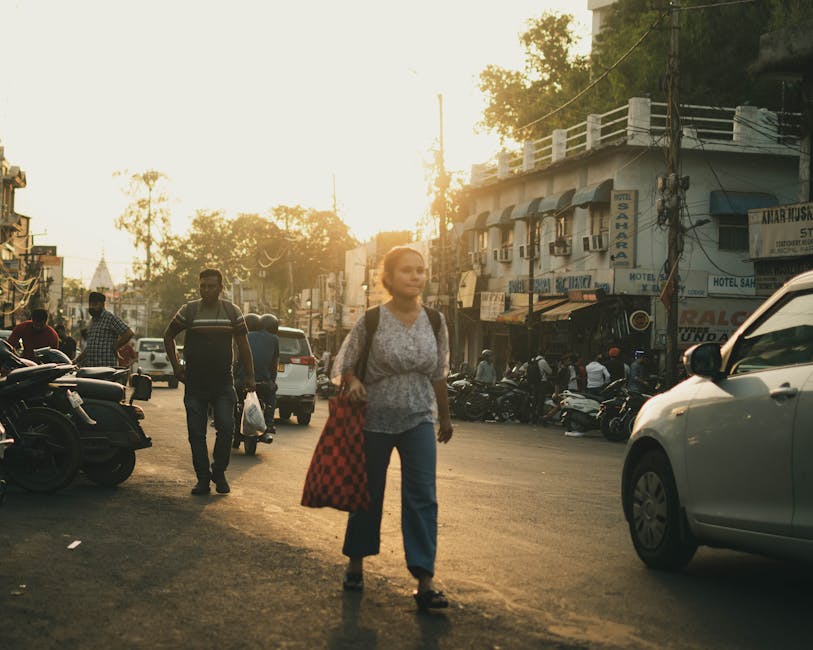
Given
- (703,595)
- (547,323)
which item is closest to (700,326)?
(547,323)

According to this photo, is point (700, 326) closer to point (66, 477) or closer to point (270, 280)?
point (66, 477)

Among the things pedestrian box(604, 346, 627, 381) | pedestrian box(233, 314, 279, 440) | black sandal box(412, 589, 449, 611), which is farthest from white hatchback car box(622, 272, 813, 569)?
pedestrian box(604, 346, 627, 381)

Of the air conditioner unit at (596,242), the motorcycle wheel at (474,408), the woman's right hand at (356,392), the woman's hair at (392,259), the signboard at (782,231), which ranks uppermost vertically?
the air conditioner unit at (596,242)

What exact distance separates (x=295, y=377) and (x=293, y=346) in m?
0.64

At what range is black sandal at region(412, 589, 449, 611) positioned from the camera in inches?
224

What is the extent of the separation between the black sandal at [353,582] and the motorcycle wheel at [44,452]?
14.0 ft

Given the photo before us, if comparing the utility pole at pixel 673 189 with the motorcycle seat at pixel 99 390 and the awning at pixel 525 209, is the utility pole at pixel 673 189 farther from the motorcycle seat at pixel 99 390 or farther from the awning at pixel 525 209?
the motorcycle seat at pixel 99 390

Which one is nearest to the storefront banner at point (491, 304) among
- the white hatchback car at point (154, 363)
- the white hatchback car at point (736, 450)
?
the white hatchback car at point (154, 363)

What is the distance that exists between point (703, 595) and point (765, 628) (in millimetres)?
752

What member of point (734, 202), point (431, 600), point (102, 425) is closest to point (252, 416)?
point (102, 425)

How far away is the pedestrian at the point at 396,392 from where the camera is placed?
6.00m

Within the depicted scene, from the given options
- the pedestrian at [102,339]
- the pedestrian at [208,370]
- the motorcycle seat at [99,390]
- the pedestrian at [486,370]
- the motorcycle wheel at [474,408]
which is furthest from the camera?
the pedestrian at [486,370]

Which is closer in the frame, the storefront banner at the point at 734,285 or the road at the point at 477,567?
the road at the point at 477,567

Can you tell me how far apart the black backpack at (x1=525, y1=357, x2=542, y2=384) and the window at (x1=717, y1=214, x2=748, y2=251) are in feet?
32.4
